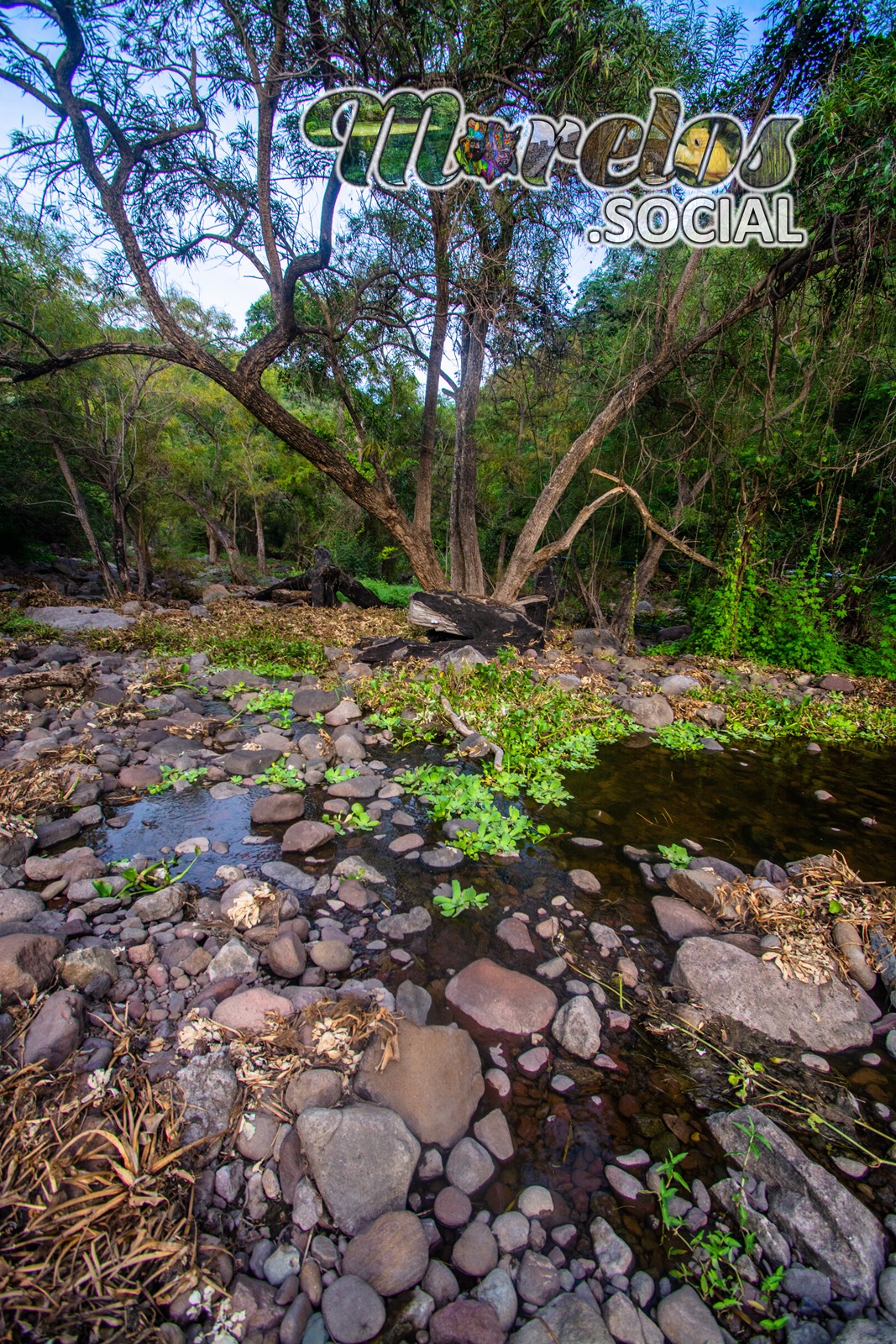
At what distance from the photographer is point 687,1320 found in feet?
3.94

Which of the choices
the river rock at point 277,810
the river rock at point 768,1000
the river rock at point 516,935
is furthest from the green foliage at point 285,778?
the river rock at point 768,1000

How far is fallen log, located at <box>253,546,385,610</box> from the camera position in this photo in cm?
1147

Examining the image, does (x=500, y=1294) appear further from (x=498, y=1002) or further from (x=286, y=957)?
(x=286, y=957)

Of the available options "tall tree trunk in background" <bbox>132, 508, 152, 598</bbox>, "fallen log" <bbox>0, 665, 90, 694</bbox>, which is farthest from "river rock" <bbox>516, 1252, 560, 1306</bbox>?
"tall tree trunk in background" <bbox>132, 508, 152, 598</bbox>

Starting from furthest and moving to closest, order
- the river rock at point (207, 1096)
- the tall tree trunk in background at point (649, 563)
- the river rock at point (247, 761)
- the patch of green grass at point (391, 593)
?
the patch of green grass at point (391, 593) < the tall tree trunk in background at point (649, 563) < the river rock at point (247, 761) < the river rock at point (207, 1096)

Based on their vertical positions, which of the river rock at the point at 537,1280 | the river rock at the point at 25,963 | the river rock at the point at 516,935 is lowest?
the river rock at the point at 516,935

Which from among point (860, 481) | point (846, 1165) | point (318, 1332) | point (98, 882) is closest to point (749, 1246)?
point (846, 1165)

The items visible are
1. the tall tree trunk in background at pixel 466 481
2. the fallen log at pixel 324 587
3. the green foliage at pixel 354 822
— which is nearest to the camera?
the green foliage at pixel 354 822

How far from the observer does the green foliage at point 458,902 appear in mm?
2520

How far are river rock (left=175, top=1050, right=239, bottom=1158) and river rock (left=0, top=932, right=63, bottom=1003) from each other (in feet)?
1.99

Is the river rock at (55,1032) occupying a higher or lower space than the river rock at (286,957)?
higher

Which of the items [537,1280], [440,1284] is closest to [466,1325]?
[440,1284]

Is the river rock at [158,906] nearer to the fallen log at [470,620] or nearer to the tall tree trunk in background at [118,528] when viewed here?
the fallen log at [470,620]

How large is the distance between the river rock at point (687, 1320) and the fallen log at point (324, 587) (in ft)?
36.1
